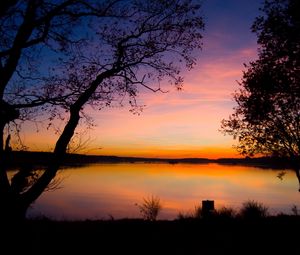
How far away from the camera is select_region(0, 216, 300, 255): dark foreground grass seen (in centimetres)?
1430

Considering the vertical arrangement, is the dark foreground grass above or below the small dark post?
below

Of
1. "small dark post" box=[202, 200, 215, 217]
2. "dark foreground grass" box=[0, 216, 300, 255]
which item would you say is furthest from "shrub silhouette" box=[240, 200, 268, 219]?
"dark foreground grass" box=[0, 216, 300, 255]

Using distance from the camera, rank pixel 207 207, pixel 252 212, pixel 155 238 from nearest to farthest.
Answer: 1. pixel 155 238
2. pixel 207 207
3. pixel 252 212

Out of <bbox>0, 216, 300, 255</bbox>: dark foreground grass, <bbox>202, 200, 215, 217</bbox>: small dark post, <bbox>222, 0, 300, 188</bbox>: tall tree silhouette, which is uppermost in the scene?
<bbox>222, 0, 300, 188</bbox>: tall tree silhouette

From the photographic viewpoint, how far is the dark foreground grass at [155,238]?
1430cm

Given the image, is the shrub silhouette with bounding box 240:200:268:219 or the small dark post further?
the shrub silhouette with bounding box 240:200:268:219

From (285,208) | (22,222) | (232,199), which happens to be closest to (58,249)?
(22,222)

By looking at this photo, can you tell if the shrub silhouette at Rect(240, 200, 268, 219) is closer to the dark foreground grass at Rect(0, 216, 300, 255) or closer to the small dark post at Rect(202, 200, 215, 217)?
the small dark post at Rect(202, 200, 215, 217)

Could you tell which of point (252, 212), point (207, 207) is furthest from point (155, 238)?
point (252, 212)

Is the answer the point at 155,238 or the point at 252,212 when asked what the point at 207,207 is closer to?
the point at 252,212

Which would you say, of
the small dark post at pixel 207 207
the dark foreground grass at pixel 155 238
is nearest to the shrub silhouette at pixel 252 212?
the small dark post at pixel 207 207

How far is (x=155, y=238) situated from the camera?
54.9 feet

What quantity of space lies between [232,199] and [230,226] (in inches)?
1710

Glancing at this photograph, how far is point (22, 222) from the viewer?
41.4ft
